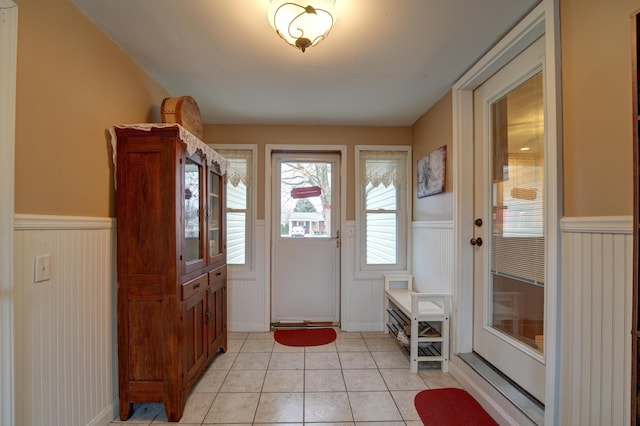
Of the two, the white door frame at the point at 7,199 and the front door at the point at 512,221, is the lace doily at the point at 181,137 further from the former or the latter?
the front door at the point at 512,221

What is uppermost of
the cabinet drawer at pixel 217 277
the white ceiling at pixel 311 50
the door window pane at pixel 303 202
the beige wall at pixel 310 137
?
the white ceiling at pixel 311 50

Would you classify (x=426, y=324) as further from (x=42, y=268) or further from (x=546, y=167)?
(x=42, y=268)

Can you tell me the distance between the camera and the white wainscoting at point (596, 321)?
105 centimetres

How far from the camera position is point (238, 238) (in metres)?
3.19

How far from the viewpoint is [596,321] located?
1.14 m

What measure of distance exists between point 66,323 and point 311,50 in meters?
2.02

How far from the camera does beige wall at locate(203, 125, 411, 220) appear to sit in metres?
Answer: 3.19

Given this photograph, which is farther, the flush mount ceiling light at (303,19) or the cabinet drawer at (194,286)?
the cabinet drawer at (194,286)

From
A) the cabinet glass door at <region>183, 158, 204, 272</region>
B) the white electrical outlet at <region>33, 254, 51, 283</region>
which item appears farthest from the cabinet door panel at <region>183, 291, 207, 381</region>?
the white electrical outlet at <region>33, 254, 51, 283</region>

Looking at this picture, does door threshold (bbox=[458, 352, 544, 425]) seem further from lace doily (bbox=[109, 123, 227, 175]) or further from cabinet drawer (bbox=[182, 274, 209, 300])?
lace doily (bbox=[109, 123, 227, 175])

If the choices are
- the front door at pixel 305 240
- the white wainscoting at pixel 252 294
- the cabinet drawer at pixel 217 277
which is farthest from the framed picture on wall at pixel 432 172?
the cabinet drawer at pixel 217 277

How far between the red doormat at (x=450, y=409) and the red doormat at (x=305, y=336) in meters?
1.14

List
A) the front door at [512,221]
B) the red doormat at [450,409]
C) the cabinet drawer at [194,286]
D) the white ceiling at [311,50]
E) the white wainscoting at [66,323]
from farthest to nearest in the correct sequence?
the cabinet drawer at [194,286] → the red doormat at [450,409] → the front door at [512,221] → the white ceiling at [311,50] → the white wainscoting at [66,323]

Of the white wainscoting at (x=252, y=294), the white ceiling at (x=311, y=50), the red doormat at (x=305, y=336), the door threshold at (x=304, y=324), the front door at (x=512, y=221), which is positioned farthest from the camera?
the door threshold at (x=304, y=324)
